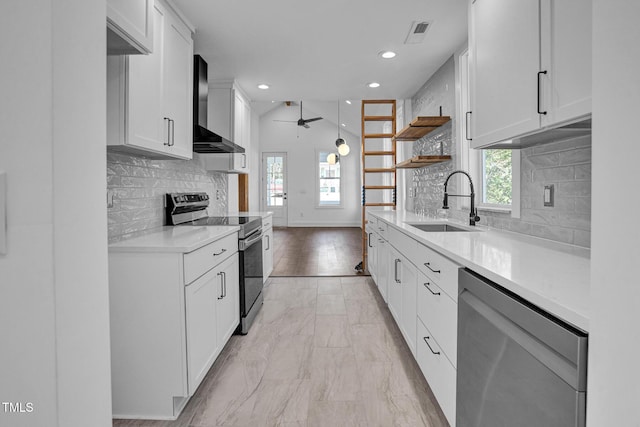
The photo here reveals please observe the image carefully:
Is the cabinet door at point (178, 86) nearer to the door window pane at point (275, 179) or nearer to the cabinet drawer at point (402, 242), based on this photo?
the cabinet drawer at point (402, 242)

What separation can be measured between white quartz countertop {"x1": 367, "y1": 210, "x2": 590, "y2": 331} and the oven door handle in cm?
132

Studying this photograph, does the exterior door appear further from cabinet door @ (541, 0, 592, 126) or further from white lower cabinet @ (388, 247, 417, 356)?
cabinet door @ (541, 0, 592, 126)

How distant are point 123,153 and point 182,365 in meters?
1.28

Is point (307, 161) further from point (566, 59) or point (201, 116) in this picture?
point (566, 59)

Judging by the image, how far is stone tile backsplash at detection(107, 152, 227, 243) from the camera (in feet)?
6.66

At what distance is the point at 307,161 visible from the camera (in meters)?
10.4

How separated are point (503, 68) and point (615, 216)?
1.33 m

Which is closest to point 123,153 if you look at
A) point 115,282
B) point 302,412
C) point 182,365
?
point 115,282

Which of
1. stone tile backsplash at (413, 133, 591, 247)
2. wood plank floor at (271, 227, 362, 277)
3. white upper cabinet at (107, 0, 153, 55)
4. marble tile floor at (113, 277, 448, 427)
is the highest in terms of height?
white upper cabinet at (107, 0, 153, 55)

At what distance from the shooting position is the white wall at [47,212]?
0.60 m

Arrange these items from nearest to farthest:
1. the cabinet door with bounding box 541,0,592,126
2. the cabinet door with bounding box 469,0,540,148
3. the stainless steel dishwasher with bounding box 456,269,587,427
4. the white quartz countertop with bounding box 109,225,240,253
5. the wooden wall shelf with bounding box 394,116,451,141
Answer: the stainless steel dishwasher with bounding box 456,269,587,427 → the cabinet door with bounding box 541,0,592,126 → the cabinet door with bounding box 469,0,540,148 → the white quartz countertop with bounding box 109,225,240,253 → the wooden wall shelf with bounding box 394,116,451,141

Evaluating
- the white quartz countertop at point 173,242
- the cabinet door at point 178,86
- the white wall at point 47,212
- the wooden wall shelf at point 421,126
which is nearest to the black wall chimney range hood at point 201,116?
the cabinet door at point 178,86

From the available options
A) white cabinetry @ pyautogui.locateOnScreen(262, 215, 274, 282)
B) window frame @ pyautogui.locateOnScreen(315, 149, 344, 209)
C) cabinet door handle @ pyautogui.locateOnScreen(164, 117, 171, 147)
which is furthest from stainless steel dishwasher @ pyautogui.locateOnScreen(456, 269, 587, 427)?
window frame @ pyautogui.locateOnScreen(315, 149, 344, 209)

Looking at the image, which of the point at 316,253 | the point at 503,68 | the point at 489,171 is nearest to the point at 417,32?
the point at 489,171
